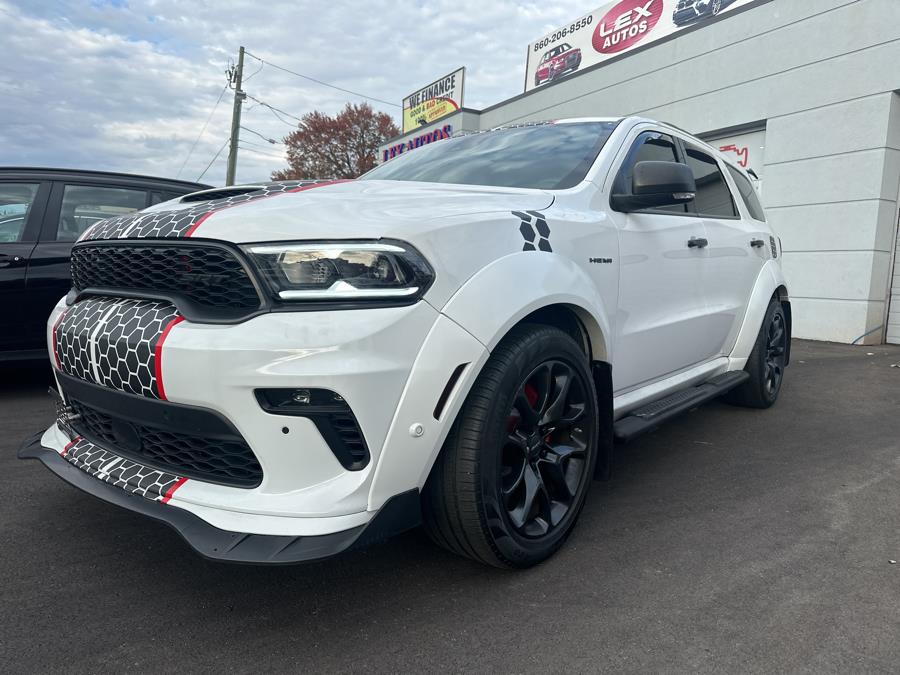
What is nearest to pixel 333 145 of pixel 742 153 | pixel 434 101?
pixel 434 101

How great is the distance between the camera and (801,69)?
867 centimetres

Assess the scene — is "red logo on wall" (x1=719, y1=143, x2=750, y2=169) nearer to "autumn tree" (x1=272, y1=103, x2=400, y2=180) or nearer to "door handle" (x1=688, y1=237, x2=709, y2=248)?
"door handle" (x1=688, y1=237, x2=709, y2=248)

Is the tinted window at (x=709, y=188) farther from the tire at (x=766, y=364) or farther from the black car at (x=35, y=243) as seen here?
the black car at (x=35, y=243)

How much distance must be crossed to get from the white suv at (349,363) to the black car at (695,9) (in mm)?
9816

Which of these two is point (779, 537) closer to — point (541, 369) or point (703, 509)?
point (703, 509)

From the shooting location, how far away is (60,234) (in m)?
4.53

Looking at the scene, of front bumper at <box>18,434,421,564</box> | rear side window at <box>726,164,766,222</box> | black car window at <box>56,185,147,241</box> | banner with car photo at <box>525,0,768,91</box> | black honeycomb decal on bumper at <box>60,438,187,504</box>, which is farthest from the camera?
banner with car photo at <box>525,0,768,91</box>

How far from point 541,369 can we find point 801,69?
8839 mm

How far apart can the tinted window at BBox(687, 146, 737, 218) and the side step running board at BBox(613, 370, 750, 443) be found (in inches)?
39.0

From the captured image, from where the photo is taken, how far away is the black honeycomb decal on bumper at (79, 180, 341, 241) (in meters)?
1.83

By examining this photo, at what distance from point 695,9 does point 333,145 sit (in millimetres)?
26754

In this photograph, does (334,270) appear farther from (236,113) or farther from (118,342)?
(236,113)

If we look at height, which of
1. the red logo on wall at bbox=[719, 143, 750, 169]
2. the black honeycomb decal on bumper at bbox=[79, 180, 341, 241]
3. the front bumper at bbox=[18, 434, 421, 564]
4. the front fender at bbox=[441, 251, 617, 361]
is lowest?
the front bumper at bbox=[18, 434, 421, 564]

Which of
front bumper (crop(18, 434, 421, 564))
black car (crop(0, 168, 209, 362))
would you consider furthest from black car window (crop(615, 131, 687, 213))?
black car (crop(0, 168, 209, 362))
